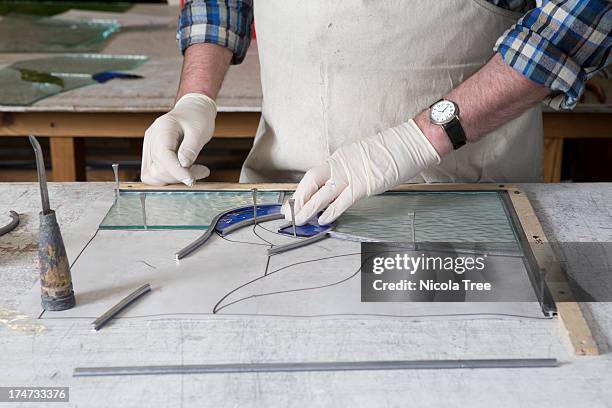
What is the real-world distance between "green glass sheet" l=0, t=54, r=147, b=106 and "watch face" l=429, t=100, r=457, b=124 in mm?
1439

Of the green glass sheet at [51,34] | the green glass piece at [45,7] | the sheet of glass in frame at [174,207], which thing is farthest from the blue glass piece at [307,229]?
the green glass piece at [45,7]

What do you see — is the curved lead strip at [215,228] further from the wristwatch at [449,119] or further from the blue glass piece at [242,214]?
the wristwatch at [449,119]

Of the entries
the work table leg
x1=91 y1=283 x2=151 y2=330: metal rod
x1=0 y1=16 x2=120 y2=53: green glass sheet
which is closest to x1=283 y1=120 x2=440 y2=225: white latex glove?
x1=91 y1=283 x2=151 y2=330: metal rod

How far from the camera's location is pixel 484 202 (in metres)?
1.60

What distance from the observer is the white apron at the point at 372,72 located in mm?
1653

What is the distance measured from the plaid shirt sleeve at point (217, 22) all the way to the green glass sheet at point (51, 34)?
4.30 ft

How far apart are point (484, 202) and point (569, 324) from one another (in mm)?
472

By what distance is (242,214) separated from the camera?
1551mm

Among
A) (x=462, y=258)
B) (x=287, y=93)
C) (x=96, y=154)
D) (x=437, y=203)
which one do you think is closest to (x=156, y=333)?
(x=462, y=258)

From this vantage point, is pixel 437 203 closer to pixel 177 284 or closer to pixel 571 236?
pixel 571 236

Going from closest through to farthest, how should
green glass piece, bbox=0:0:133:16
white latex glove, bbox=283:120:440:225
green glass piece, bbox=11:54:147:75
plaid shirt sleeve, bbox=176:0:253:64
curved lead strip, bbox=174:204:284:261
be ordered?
curved lead strip, bbox=174:204:284:261 → white latex glove, bbox=283:120:440:225 → plaid shirt sleeve, bbox=176:0:253:64 → green glass piece, bbox=11:54:147:75 → green glass piece, bbox=0:0:133:16

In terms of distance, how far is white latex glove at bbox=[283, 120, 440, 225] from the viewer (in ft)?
4.94

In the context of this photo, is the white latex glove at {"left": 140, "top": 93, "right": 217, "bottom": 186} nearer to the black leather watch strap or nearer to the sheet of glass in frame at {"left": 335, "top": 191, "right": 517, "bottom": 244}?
the sheet of glass in frame at {"left": 335, "top": 191, "right": 517, "bottom": 244}

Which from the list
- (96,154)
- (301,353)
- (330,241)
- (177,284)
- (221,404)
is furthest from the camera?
(96,154)
